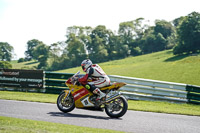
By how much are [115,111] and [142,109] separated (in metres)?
2.15

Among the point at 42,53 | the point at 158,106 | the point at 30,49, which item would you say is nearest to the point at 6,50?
the point at 42,53

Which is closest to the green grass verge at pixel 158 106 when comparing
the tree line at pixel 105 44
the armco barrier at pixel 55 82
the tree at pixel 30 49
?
the armco barrier at pixel 55 82

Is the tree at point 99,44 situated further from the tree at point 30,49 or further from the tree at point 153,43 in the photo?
the tree at point 30,49

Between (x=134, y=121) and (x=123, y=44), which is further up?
(x=123, y=44)

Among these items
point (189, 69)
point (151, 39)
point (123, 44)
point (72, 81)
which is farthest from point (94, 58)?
point (72, 81)

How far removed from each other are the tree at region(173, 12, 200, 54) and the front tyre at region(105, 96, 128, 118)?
62.3m

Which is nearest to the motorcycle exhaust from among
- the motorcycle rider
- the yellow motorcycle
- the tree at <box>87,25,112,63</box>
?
the yellow motorcycle

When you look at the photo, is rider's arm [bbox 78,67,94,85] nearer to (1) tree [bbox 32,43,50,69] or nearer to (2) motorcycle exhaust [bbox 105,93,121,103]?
(2) motorcycle exhaust [bbox 105,93,121,103]

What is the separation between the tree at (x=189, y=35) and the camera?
216ft

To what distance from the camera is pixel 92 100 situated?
8.34 meters

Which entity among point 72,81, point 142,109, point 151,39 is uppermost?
point 151,39

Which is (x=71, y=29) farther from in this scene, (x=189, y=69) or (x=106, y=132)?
(x=106, y=132)

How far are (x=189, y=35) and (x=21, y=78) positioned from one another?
198ft

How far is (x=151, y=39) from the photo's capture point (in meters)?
102
